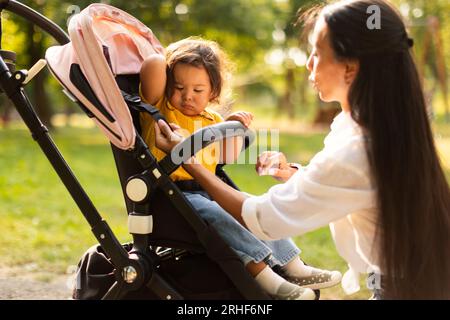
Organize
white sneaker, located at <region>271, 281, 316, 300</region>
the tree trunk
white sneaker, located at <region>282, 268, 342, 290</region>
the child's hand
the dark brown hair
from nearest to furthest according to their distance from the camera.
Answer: the dark brown hair, white sneaker, located at <region>271, 281, 316, 300</region>, the child's hand, white sneaker, located at <region>282, 268, 342, 290</region>, the tree trunk

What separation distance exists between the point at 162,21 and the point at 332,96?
15.0 metres

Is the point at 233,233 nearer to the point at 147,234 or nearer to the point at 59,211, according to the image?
the point at 147,234

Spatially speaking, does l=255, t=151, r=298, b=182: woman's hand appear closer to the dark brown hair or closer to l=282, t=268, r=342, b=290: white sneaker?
l=282, t=268, r=342, b=290: white sneaker

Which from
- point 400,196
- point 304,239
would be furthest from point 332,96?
point 304,239

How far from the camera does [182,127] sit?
2.83m

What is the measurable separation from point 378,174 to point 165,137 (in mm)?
815

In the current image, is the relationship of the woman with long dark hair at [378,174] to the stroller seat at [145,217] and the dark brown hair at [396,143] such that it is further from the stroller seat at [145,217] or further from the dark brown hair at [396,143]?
the stroller seat at [145,217]

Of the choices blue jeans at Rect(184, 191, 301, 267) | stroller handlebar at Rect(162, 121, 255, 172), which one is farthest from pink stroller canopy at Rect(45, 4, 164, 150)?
blue jeans at Rect(184, 191, 301, 267)

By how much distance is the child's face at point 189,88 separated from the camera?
277cm

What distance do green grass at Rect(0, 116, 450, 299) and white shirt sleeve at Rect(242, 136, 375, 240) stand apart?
20.6 inches

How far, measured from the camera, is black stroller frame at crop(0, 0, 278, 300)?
2344 mm

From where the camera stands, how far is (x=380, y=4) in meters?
2.22
